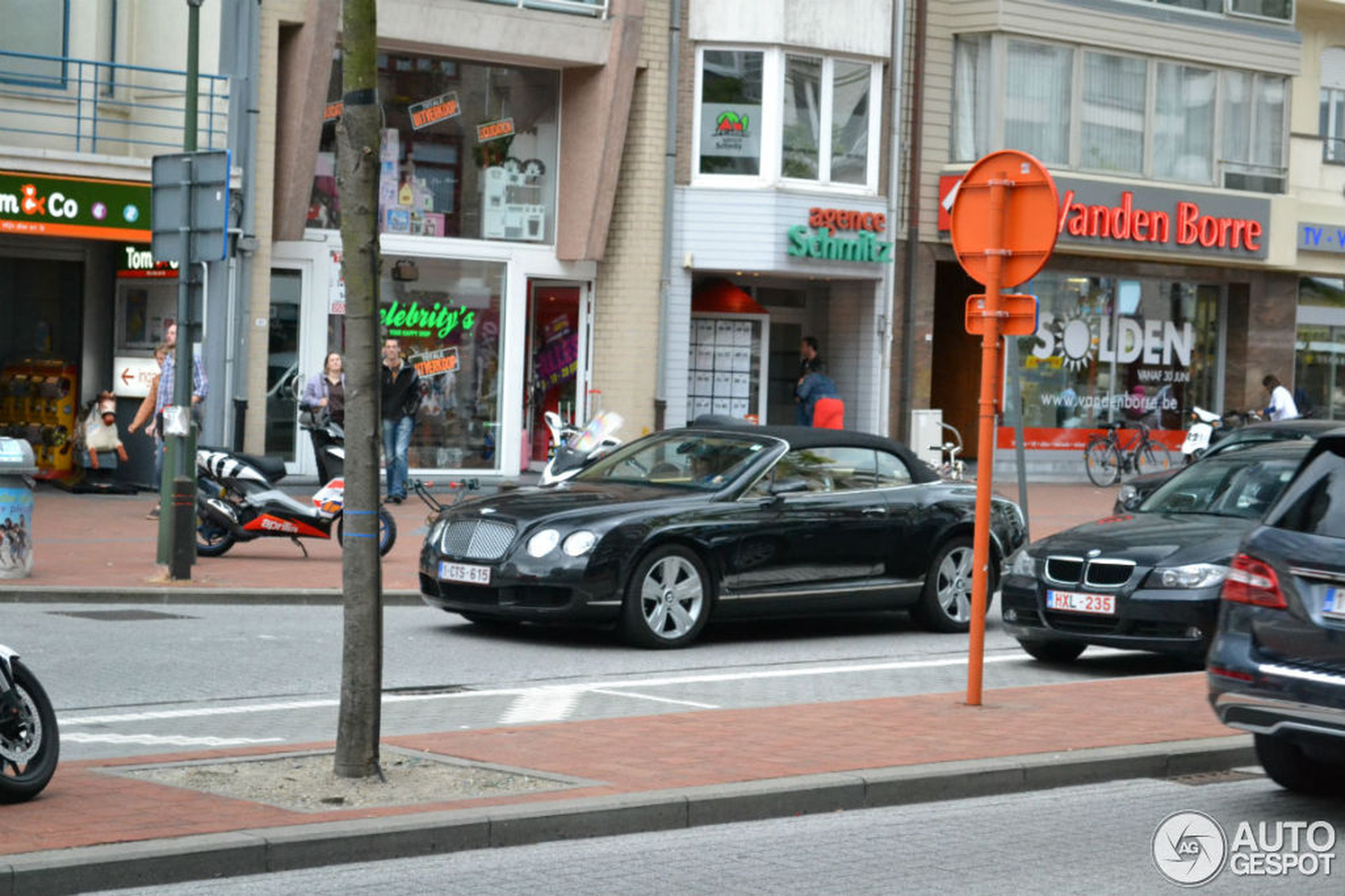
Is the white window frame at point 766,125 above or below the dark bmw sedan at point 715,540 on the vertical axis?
above

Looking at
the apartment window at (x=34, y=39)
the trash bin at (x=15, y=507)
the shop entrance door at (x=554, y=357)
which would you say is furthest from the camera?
the shop entrance door at (x=554, y=357)

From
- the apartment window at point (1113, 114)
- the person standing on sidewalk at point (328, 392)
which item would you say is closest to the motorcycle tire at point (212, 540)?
the person standing on sidewalk at point (328, 392)

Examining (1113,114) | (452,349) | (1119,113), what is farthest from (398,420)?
(1119,113)

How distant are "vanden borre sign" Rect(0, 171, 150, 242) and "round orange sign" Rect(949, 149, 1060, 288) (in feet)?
48.5

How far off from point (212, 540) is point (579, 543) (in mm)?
6091

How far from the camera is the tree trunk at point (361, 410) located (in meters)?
7.96

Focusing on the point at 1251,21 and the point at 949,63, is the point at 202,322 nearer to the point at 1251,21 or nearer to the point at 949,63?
the point at 949,63

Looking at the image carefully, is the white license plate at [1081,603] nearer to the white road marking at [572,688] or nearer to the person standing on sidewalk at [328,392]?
the white road marking at [572,688]

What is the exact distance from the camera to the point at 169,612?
14.5 m

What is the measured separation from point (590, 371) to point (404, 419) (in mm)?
5582

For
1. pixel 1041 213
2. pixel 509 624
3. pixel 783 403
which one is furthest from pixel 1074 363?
pixel 1041 213

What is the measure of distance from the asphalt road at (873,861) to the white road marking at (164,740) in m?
2.41

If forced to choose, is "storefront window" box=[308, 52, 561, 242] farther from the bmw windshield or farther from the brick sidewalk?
the brick sidewalk


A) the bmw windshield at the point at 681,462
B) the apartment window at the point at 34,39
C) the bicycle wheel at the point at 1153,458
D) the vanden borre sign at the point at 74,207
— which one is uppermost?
the apartment window at the point at 34,39
